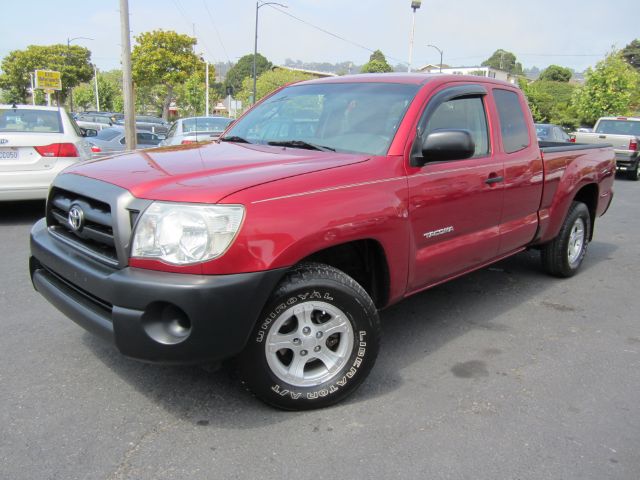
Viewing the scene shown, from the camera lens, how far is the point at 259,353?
267cm

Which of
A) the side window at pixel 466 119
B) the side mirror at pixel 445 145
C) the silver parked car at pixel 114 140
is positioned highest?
the side window at pixel 466 119

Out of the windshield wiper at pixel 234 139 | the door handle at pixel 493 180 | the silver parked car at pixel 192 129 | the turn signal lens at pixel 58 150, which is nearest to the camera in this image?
the door handle at pixel 493 180

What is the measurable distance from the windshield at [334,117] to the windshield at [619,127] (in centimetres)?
1542

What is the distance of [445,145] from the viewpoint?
3184 mm

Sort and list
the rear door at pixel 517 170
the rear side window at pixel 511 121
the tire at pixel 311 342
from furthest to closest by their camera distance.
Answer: the rear side window at pixel 511 121, the rear door at pixel 517 170, the tire at pixel 311 342

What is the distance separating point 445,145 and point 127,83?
37.7ft

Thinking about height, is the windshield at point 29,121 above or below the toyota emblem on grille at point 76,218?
above

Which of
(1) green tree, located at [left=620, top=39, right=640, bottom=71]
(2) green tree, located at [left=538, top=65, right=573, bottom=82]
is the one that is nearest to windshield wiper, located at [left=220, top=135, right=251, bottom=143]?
(2) green tree, located at [left=538, top=65, right=573, bottom=82]

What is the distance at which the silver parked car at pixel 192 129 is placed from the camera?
31.2ft

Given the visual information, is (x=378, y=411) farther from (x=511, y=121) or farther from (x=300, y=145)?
(x=511, y=121)

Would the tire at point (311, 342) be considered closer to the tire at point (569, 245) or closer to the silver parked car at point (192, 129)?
the tire at point (569, 245)

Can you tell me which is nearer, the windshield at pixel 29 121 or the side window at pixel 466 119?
the side window at pixel 466 119

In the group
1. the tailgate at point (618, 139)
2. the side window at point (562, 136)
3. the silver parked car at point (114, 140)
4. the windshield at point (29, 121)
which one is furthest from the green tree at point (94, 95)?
the windshield at point (29, 121)

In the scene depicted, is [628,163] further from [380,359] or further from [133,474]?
[133,474]
